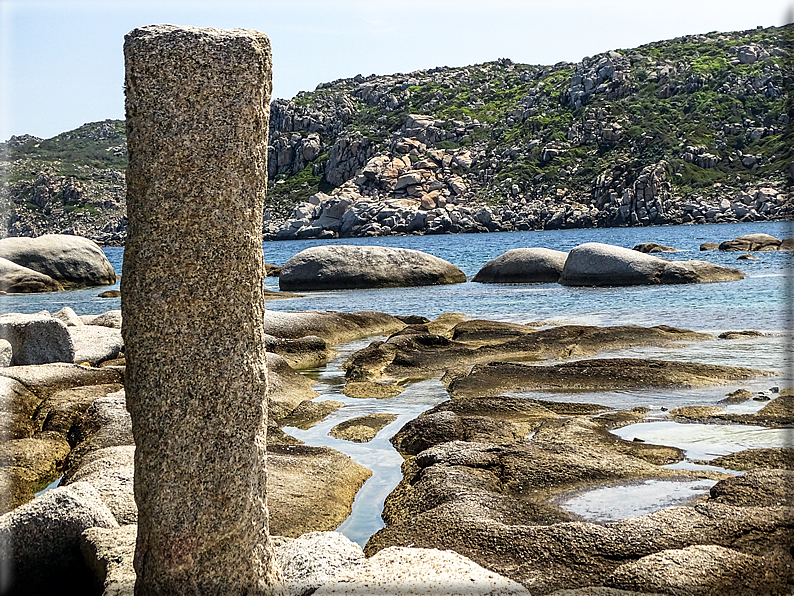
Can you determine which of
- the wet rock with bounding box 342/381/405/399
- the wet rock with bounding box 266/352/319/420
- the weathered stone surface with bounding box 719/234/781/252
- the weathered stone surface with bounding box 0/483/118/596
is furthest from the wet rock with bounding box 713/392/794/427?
the weathered stone surface with bounding box 719/234/781/252

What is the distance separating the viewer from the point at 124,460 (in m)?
7.65

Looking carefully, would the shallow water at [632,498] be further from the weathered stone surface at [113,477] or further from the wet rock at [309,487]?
the weathered stone surface at [113,477]

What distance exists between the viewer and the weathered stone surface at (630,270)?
Answer: 30359 millimetres

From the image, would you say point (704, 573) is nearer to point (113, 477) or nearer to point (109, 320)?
point (113, 477)

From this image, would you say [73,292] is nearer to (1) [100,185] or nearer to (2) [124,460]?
(2) [124,460]

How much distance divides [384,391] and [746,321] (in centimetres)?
1144

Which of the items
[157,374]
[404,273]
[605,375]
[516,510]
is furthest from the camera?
[404,273]

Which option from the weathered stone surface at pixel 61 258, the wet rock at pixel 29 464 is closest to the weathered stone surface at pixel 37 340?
the wet rock at pixel 29 464

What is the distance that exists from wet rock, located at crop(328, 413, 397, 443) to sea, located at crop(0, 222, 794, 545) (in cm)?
12

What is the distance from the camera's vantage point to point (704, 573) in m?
4.97

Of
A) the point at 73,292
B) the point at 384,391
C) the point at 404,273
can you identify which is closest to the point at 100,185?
the point at 73,292

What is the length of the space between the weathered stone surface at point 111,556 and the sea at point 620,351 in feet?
6.82

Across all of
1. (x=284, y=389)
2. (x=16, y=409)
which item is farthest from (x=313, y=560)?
(x=284, y=389)

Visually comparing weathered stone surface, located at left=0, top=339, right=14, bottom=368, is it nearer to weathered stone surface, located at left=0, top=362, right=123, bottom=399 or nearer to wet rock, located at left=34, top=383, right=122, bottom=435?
weathered stone surface, located at left=0, top=362, right=123, bottom=399
